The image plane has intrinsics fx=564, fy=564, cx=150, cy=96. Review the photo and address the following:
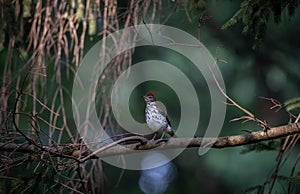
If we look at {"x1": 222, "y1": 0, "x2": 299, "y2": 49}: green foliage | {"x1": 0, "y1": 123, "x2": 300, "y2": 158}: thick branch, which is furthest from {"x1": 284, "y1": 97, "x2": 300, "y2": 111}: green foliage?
{"x1": 222, "y1": 0, "x2": 299, "y2": 49}: green foliage

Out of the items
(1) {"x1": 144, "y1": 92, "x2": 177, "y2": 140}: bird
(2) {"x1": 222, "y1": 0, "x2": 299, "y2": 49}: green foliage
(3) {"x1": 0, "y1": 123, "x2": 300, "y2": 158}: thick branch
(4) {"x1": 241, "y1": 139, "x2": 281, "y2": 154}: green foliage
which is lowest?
(1) {"x1": 144, "y1": 92, "x2": 177, "y2": 140}: bird

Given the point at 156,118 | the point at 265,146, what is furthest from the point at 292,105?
the point at 156,118

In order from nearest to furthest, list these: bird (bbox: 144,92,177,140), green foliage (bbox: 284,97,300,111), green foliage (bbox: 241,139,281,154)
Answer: green foliage (bbox: 284,97,300,111) → green foliage (bbox: 241,139,281,154) → bird (bbox: 144,92,177,140)

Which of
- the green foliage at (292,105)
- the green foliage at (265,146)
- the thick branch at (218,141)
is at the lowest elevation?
the green foliage at (265,146)

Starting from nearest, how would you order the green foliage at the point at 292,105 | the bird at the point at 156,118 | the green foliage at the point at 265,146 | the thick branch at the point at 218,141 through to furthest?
the thick branch at the point at 218,141 < the green foliage at the point at 292,105 < the green foliage at the point at 265,146 < the bird at the point at 156,118

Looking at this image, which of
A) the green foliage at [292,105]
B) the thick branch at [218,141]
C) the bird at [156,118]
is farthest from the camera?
the bird at [156,118]

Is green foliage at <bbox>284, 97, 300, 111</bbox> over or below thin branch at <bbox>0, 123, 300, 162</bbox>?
over

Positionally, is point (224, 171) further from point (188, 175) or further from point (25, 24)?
point (25, 24)

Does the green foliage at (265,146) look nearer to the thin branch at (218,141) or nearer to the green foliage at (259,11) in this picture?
the thin branch at (218,141)

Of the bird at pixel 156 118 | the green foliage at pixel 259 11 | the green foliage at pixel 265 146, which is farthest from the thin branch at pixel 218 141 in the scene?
the bird at pixel 156 118

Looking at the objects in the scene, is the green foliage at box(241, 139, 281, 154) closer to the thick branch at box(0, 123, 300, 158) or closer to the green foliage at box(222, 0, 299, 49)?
the thick branch at box(0, 123, 300, 158)

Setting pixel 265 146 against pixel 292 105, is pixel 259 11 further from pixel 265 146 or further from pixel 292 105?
pixel 265 146

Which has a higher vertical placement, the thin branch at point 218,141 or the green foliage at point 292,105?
the green foliage at point 292,105

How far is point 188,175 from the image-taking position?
27.2 ft
